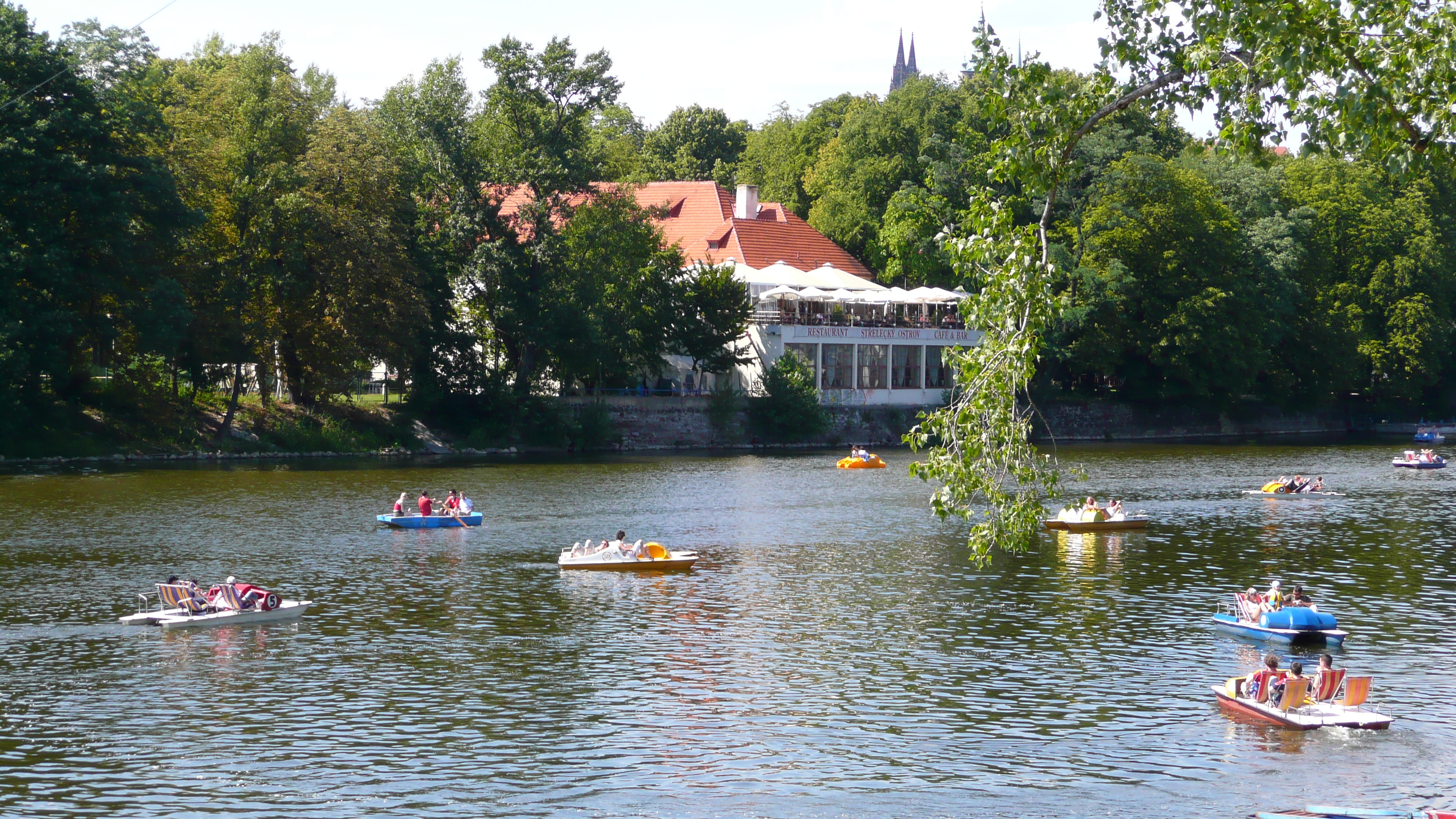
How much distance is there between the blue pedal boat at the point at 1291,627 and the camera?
31984 millimetres

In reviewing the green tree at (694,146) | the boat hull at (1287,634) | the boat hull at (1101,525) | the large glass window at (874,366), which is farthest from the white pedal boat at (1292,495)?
the green tree at (694,146)

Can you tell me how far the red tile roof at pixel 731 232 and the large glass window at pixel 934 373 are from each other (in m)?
8.29

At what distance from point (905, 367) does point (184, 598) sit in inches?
2877

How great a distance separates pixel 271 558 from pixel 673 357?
53973 mm

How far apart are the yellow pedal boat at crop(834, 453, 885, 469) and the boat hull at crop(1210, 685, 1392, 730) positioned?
4961 cm

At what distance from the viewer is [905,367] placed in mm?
101500

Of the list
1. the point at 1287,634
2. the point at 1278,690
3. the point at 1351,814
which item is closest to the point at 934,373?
the point at 1287,634

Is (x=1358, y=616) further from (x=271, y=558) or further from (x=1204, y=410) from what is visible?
(x=1204, y=410)

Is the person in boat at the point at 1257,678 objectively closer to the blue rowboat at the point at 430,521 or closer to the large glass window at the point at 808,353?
the blue rowboat at the point at 430,521

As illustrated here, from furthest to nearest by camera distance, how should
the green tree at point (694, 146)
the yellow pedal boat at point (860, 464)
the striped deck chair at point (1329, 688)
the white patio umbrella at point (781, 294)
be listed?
the green tree at point (694, 146), the white patio umbrella at point (781, 294), the yellow pedal boat at point (860, 464), the striped deck chair at point (1329, 688)

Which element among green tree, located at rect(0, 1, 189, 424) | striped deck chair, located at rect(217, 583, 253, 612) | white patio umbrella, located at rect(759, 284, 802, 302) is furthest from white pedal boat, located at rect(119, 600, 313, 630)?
white patio umbrella, located at rect(759, 284, 802, 302)

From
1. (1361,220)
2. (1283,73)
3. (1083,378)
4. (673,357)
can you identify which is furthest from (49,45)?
(1361,220)

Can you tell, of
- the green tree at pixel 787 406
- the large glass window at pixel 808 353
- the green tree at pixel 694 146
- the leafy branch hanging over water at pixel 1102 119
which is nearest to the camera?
the leafy branch hanging over water at pixel 1102 119

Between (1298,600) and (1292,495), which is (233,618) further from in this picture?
(1292,495)
